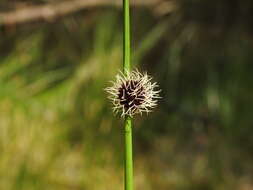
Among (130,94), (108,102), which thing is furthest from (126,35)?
(108,102)

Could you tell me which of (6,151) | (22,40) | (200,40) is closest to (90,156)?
(6,151)

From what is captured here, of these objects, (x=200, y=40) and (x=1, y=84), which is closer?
(x=1, y=84)

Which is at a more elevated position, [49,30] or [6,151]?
[49,30]

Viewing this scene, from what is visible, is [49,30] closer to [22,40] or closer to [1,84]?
[22,40]

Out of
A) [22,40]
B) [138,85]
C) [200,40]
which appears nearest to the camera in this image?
[138,85]

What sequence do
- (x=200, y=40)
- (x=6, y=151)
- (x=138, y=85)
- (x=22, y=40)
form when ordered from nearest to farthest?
(x=138, y=85)
(x=6, y=151)
(x=22, y=40)
(x=200, y=40)

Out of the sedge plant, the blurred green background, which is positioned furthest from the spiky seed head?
the blurred green background

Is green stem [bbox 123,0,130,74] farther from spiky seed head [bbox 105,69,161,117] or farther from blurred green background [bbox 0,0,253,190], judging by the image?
blurred green background [bbox 0,0,253,190]

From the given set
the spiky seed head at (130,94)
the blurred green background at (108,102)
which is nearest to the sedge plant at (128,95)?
the spiky seed head at (130,94)
